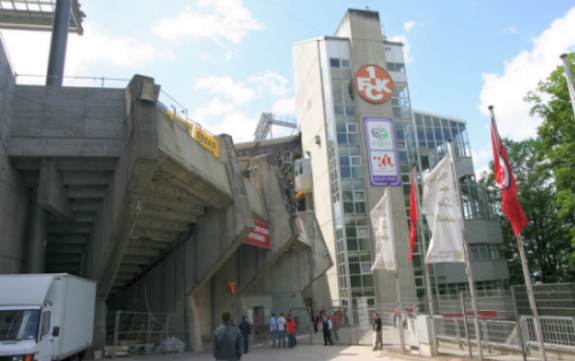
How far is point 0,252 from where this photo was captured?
1625 cm

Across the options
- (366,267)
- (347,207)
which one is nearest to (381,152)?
(347,207)

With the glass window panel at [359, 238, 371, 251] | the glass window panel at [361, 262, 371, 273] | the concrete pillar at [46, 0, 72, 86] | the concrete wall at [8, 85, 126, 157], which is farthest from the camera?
the glass window panel at [359, 238, 371, 251]

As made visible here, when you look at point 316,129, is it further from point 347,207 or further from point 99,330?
point 99,330

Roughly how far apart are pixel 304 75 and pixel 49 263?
33.5 meters

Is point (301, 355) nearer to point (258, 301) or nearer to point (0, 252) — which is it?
point (0, 252)

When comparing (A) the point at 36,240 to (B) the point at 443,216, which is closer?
(B) the point at 443,216

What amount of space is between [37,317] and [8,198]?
8.22 metres

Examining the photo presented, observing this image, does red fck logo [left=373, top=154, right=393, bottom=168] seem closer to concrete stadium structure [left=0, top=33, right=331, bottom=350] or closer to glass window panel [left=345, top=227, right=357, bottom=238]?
glass window panel [left=345, top=227, right=357, bottom=238]

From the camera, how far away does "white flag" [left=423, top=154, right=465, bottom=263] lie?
43.5 feet

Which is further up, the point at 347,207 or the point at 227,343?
the point at 347,207

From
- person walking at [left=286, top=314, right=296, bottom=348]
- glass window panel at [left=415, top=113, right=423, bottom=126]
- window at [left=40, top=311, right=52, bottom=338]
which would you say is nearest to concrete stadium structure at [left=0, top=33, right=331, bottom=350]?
person walking at [left=286, top=314, right=296, bottom=348]

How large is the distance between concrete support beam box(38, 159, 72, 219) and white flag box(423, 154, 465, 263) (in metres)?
14.2

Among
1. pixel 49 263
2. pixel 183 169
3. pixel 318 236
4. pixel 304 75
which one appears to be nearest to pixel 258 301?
pixel 318 236

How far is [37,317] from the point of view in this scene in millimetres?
10945
